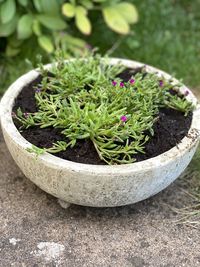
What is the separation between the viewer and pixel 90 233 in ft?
8.05

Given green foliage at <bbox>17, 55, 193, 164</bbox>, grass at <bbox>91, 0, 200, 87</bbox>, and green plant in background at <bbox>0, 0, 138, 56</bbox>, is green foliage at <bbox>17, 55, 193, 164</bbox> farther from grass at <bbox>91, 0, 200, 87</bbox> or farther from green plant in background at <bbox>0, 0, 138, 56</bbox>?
grass at <bbox>91, 0, 200, 87</bbox>

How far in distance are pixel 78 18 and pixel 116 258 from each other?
1.58 metres

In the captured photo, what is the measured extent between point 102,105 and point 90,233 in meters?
0.62

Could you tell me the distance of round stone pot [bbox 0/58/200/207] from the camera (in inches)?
86.7

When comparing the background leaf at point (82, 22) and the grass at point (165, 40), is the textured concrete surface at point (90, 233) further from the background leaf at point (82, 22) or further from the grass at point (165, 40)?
the grass at point (165, 40)

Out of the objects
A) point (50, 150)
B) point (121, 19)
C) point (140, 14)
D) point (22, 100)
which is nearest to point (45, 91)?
point (22, 100)

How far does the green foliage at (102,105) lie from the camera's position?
230 centimetres

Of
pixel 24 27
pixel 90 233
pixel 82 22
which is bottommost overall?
pixel 90 233

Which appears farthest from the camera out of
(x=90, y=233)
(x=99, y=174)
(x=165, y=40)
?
(x=165, y=40)

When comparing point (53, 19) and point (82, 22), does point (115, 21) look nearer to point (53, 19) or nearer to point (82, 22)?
point (82, 22)

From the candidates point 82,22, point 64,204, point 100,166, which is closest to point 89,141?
point 100,166

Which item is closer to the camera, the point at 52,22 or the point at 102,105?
the point at 102,105

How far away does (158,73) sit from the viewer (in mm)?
2840

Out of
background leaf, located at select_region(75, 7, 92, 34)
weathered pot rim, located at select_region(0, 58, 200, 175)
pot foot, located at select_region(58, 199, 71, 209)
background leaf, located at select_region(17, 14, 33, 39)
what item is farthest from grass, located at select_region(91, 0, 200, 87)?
pot foot, located at select_region(58, 199, 71, 209)
